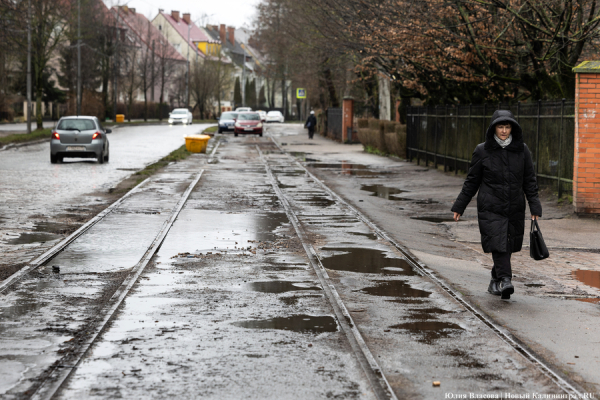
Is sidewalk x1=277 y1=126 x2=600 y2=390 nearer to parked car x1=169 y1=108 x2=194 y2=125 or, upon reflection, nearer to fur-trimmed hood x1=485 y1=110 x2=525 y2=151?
fur-trimmed hood x1=485 y1=110 x2=525 y2=151

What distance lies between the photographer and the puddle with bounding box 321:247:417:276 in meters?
9.41

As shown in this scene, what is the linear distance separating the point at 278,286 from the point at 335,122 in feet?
133

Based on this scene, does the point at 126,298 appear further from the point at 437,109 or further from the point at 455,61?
the point at 437,109

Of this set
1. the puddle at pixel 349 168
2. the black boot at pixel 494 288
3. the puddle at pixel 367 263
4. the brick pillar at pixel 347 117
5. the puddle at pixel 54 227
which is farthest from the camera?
the brick pillar at pixel 347 117

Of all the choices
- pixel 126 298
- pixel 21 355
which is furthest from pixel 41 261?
pixel 21 355

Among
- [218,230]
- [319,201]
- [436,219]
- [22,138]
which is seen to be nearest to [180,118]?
[22,138]

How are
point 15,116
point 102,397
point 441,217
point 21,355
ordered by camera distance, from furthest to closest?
point 15,116
point 441,217
point 21,355
point 102,397

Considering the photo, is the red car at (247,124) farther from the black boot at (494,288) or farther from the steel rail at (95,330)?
the black boot at (494,288)

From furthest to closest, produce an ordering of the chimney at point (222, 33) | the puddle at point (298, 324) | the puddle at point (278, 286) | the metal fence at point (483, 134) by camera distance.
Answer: the chimney at point (222, 33), the metal fence at point (483, 134), the puddle at point (278, 286), the puddle at point (298, 324)

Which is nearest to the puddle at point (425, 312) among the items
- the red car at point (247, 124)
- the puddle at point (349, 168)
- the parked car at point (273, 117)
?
the puddle at point (349, 168)

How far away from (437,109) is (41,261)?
64.1 feet

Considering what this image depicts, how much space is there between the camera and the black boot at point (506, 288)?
7.79m

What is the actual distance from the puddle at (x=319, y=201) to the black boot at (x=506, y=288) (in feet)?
28.0

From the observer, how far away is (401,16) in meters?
22.1
